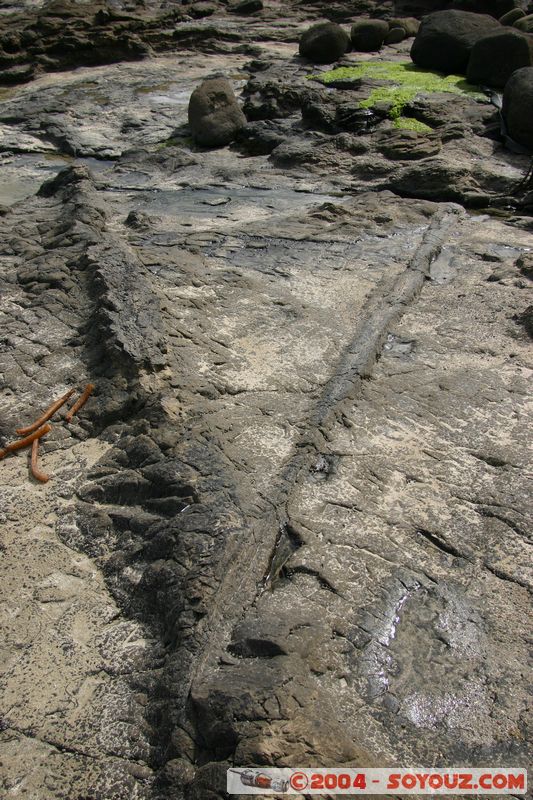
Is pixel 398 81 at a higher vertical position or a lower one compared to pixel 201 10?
lower

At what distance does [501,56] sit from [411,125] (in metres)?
2.10

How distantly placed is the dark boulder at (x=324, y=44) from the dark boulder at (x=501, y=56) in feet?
7.50

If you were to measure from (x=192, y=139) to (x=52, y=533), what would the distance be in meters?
6.20

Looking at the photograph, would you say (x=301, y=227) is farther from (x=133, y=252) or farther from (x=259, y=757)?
(x=259, y=757)

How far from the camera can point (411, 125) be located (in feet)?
24.7

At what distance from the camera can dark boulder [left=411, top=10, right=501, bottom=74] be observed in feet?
30.7

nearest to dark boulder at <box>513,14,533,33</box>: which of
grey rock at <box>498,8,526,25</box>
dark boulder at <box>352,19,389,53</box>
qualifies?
grey rock at <box>498,8,526,25</box>

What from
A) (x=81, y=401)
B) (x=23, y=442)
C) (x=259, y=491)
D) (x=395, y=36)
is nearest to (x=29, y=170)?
(x=81, y=401)

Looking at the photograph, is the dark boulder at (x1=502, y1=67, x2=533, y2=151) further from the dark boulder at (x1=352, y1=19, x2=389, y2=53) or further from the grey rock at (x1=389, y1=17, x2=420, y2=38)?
the grey rock at (x1=389, y1=17, x2=420, y2=38)

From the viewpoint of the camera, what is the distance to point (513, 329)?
4062 mm

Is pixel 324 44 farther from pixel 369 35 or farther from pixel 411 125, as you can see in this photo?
pixel 411 125

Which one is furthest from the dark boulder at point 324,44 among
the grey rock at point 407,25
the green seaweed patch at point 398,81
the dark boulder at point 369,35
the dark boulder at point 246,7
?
the dark boulder at point 246,7

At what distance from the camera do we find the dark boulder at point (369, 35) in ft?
35.0

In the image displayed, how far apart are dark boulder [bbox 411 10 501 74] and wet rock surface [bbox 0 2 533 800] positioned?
458 centimetres
